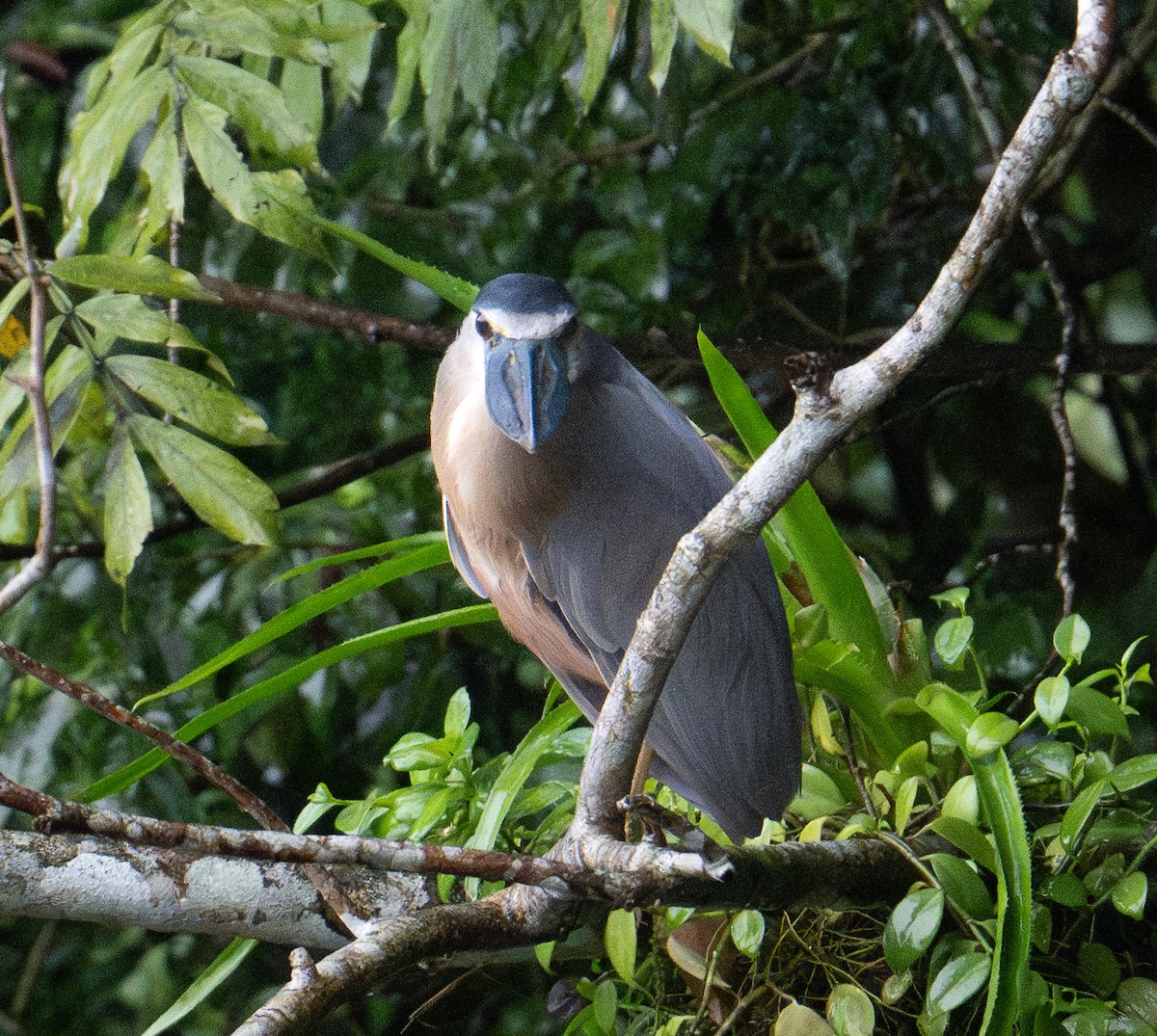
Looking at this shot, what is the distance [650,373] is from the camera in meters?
1.71

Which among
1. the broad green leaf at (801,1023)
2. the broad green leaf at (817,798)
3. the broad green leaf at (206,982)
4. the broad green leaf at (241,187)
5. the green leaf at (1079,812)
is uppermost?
the broad green leaf at (241,187)

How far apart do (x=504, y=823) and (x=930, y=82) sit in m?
1.15

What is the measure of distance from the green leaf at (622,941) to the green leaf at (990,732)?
27cm

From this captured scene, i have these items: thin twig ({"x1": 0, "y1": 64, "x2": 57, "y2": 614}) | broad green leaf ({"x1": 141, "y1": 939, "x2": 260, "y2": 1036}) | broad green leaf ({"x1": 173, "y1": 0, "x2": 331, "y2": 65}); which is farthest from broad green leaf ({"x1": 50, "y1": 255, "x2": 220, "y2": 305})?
broad green leaf ({"x1": 141, "y1": 939, "x2": 260, "y2": 1036})

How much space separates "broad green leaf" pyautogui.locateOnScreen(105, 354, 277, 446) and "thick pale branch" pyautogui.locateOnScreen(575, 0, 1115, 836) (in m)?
0.48

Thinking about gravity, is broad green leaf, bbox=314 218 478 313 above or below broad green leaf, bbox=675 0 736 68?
below

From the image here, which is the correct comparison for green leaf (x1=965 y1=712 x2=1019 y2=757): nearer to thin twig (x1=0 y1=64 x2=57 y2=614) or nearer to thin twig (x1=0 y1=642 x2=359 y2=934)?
thin twig (x1=0 y1=642 x2=359 y2=934)

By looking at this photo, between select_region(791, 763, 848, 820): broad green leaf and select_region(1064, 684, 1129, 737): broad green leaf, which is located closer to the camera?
select_region(1064, 684, 1129, 737): broad green leaf

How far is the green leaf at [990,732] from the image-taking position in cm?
→ 82

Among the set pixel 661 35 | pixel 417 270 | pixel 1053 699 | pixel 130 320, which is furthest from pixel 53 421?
pixel 1053 699

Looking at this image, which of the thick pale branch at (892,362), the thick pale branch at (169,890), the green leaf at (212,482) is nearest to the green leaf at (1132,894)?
the thick pale branch at (892,362)

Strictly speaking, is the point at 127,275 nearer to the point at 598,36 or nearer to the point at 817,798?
the point at 598,36

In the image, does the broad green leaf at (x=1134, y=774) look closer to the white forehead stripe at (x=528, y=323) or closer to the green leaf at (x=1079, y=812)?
the green leaf at (x=1079, y=812)

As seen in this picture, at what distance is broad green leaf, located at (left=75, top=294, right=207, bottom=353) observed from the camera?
1.00 m
